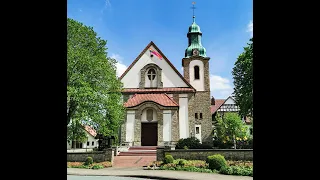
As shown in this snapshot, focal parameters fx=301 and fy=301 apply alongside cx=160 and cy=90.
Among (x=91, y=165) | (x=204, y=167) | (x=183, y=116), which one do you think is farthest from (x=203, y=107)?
(x=91, y=165)

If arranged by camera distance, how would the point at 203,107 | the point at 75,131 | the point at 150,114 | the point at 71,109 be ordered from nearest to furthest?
the point at 71,109, the point at 75,131, the point at 150,114, the point at 203,107

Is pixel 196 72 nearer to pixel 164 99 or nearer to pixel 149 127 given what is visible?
pixel 164 99

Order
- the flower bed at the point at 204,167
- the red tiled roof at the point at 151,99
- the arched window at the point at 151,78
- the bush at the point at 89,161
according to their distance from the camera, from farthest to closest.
A: the arched window at the point at 151,78
the red tiled roof at the point at 151,99
the bush at the point at 89,161
the flower bed at the point at 204,167

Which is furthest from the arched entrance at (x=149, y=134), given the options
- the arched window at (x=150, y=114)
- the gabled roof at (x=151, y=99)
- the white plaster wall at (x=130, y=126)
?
the gabled roof at (x=151, y=99)

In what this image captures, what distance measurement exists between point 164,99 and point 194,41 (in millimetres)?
11688

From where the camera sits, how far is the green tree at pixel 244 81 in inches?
1127

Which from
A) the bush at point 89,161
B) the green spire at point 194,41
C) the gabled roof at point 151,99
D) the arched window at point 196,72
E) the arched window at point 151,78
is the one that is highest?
the green spire at point 194,41

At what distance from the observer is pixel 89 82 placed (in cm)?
2266

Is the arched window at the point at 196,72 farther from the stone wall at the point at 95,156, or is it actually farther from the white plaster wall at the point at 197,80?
the stone wall at the point at 95,156

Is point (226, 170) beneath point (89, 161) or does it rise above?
above
